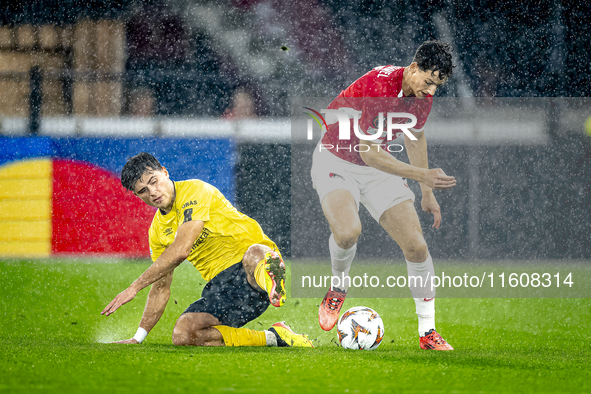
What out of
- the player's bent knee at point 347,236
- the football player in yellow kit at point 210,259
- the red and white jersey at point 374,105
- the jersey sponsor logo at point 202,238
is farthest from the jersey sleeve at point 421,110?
the jersey sponsor logo at point 202,238

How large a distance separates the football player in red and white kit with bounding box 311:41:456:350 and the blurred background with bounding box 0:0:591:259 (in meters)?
2.46

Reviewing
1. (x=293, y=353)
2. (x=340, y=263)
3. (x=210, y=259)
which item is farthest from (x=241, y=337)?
(x=340, y=263)

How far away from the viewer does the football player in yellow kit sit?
2.83 meters

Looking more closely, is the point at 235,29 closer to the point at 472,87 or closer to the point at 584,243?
the point at 472,87

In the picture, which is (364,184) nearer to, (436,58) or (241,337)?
(436,58)

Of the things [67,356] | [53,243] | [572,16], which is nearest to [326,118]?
[67,356]

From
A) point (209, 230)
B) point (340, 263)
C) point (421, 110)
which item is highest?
point (421, 110)

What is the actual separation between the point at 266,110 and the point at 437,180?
209 inches

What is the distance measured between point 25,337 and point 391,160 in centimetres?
221

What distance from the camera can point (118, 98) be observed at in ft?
28.2

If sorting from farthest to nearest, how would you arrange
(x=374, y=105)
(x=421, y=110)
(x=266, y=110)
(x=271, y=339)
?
(x=266, y=110)
(x=421, y=110)
(x=374, y=105)
(x=271, y=339)

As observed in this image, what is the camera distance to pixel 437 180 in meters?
3.02

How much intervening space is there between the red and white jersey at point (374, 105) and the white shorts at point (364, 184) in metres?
0.06

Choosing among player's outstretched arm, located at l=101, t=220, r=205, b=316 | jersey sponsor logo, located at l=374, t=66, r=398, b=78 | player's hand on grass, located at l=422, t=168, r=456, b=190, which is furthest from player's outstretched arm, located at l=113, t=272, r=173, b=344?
jersey sponsor logo, located at l=374, t=66, r=398, b=78
